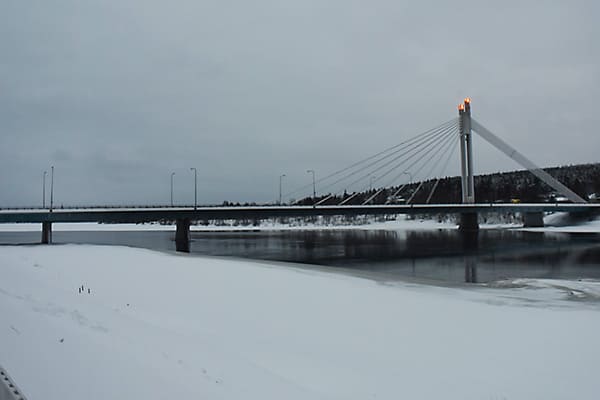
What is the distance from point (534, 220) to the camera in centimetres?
9812

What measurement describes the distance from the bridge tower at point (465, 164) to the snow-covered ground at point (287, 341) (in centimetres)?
6250

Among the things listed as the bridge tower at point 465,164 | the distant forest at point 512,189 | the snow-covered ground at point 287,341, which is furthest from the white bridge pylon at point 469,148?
the snow-covered ground at point 287,341

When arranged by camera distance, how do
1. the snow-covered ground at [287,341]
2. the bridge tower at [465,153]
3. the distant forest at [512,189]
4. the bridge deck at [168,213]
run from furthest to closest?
1. the distant forest at [512,189]
2. the bridge tower at [465,153]
3. the bridge deck at [168,213]
4. the snow-covered ground at [287,341]

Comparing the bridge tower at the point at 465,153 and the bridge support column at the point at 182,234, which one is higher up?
the bridge tower at the point at 465,153

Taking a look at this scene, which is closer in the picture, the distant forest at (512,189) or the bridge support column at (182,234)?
the bridge support column at (182,234)

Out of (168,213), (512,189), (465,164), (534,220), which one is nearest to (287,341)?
A: (168,213)

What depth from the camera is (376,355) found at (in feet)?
30.4

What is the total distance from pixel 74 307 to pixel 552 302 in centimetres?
1634

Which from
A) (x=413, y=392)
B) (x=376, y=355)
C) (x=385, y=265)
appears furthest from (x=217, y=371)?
(x=385, y=265)

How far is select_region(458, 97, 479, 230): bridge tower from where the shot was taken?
77562 mm

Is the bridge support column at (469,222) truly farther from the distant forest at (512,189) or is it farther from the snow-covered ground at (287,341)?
the snow-covered ground at (287,341)

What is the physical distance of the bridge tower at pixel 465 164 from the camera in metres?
77.6

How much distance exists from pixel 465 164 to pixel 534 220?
3267cm

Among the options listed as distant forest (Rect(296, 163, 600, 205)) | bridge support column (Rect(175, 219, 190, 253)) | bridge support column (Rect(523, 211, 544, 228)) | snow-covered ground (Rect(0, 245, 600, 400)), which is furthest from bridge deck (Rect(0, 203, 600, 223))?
distant forest (Rect(296, 163, 600, 205))
